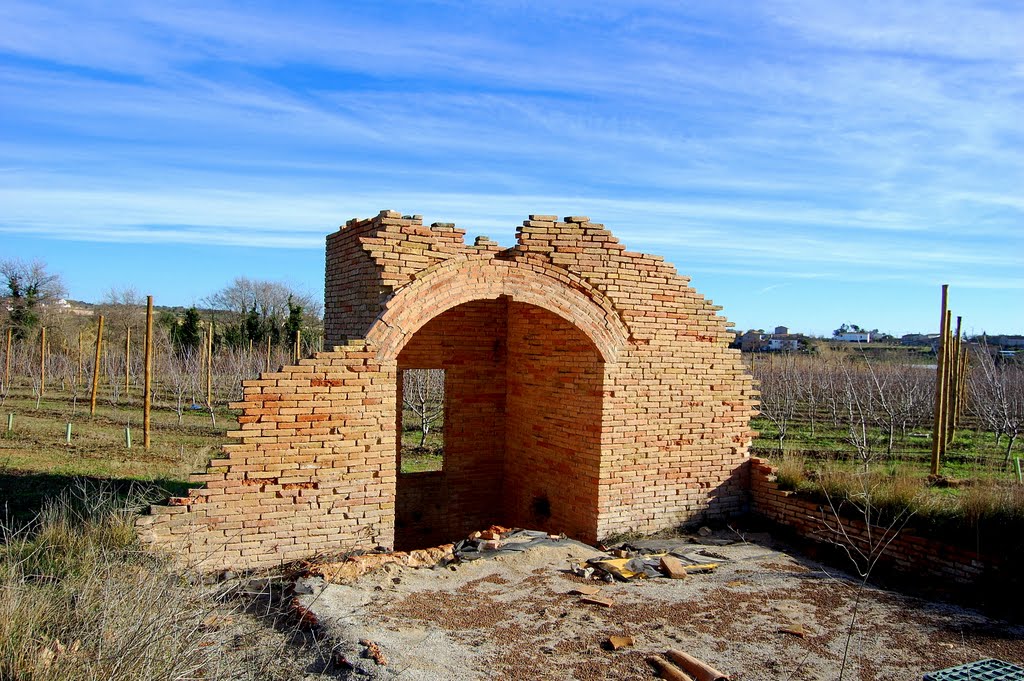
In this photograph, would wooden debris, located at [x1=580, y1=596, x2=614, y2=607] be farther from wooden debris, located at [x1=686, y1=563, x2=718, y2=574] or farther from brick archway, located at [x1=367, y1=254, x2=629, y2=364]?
brick archway, located at [x1=367, y1=254, x2=629, y2=364]

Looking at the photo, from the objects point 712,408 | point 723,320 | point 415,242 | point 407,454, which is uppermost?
point 415,242

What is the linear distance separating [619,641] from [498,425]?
209 inches

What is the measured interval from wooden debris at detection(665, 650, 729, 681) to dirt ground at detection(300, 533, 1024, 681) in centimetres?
21

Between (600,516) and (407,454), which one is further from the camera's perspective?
(407,454)

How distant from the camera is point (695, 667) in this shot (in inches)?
203

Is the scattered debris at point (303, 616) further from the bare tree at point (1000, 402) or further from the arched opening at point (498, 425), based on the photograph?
the bare tree at point (1000, 402)

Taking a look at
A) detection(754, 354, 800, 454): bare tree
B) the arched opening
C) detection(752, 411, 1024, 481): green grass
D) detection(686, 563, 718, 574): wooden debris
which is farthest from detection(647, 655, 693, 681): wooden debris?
detection(754, 354, 800, 454): bare tree

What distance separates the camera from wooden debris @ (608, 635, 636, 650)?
219 inches

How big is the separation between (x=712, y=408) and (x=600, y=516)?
2.11 metres

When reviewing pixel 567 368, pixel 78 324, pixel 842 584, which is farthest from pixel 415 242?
pixel 78 324

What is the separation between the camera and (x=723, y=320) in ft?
30.6

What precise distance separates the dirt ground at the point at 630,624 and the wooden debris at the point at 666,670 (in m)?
0.07

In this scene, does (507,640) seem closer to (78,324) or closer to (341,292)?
A: (341,292)

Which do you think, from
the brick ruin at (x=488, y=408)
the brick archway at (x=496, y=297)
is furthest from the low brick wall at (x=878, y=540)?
the brick archway at (x=496, y=297)
